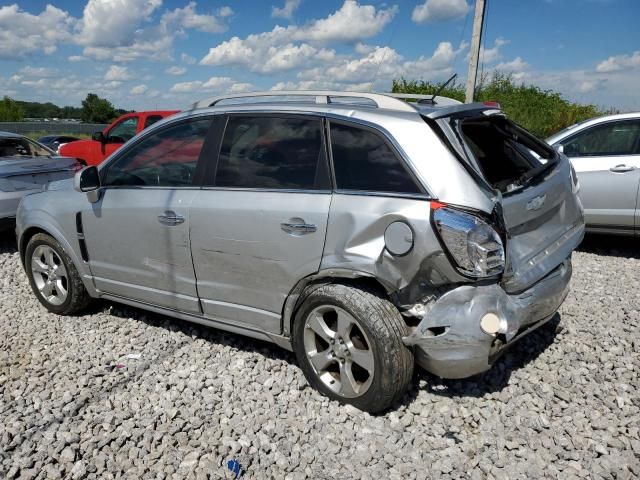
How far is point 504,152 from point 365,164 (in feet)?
3.52

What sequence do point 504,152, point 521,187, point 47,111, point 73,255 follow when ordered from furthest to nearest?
point 47,111 → point 73,255 → point 504,152 → point 521,187

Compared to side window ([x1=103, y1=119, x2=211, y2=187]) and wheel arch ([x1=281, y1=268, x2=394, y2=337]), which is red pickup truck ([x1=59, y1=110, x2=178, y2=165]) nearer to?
side window ([x1=103, y1=119, x2=211, y2=187])

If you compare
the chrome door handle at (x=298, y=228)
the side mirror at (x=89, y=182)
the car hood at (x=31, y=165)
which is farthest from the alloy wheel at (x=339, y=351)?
the car hood at (x=31, y=165)

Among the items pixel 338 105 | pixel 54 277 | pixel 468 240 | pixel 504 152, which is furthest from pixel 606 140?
pixel 54 277

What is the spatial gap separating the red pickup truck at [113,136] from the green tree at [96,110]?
243ft

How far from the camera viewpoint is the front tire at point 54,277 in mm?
4516

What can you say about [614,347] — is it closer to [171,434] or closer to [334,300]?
[334,300]

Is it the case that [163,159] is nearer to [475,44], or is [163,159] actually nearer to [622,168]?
[622,168]

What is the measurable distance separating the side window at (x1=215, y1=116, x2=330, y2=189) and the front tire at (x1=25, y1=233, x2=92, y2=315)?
181cm

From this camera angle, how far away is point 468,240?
266 centimetres

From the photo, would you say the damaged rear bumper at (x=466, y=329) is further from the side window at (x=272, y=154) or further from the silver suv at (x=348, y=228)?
the side window at (x=272, y=154)

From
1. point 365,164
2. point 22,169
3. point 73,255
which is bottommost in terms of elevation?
point 73,255

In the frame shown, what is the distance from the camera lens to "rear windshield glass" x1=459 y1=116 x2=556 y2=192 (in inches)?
121

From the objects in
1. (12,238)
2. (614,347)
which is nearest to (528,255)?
(614,347)
